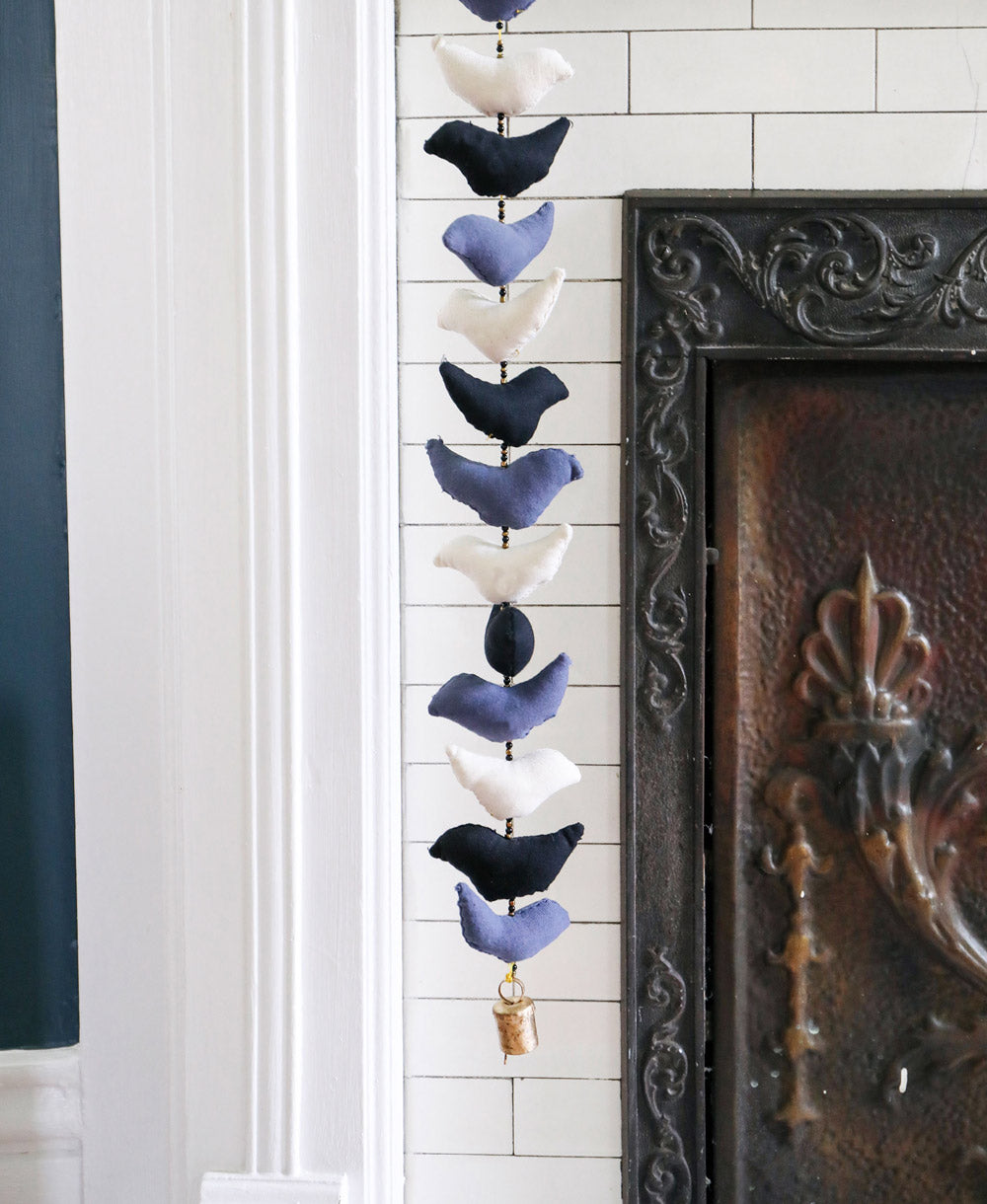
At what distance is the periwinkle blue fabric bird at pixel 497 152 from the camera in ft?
2.48

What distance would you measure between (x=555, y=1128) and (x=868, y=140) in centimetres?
117

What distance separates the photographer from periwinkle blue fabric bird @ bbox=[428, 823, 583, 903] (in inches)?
31.5

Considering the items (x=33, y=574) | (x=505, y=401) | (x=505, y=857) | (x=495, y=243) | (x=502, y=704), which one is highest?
(x=495, y=243)

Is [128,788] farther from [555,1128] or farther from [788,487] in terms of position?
[788,487]

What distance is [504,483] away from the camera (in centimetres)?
78

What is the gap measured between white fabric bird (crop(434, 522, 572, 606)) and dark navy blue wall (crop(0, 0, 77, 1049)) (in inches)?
17.0

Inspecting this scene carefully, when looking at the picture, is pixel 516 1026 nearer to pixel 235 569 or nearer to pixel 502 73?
pixel 235 569

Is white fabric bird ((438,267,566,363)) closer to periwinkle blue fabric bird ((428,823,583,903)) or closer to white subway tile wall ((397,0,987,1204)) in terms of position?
white subway tile wall ((397,0,987,1204))

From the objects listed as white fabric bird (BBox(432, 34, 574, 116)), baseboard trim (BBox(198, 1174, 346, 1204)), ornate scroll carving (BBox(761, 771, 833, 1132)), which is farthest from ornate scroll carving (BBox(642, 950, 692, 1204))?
white fabric bird (BBox(432, 34, 574, 116))

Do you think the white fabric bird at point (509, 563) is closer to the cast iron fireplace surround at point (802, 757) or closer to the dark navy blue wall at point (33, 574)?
the cast iron fireplace surround at point (802, 757)

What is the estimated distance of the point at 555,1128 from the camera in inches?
39.4

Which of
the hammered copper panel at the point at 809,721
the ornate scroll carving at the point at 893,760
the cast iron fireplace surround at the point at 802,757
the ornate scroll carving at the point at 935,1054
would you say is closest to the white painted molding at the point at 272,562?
the cast iron fireplace surround at the point at 802,757

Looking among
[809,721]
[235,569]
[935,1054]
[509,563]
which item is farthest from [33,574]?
→ [935,1054]

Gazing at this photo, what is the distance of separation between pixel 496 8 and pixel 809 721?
793 millimetres
